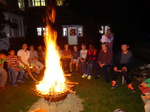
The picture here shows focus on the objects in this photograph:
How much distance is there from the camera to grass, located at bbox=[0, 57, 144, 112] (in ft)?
15.7

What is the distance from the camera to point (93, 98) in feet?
17.8

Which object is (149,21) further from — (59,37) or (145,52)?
(59,37)

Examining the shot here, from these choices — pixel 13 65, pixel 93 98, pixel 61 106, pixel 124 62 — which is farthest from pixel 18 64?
pixel 124 62

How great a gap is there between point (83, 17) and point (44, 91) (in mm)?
15360

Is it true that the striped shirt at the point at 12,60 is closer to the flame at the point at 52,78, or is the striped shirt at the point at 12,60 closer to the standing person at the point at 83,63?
the flame at the point at 52,78

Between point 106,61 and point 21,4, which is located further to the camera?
point 21,4

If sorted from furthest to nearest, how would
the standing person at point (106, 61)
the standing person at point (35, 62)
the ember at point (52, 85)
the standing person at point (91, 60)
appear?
the standing person at point (35, 62) → the standing person at point (91, 60) → the standing person at point (106, 61) → the ember at point (52, 85)

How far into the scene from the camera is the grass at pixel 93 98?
4.78 metres

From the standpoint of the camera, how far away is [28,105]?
498cm

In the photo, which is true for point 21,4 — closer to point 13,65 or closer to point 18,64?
point 18,64

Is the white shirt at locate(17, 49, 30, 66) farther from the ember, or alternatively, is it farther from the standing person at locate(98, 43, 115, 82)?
the standing person at locate(98, 43, 115, 82)

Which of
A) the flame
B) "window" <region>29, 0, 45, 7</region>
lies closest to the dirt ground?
the flame

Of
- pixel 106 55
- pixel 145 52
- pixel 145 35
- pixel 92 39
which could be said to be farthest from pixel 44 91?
pixel 145 35

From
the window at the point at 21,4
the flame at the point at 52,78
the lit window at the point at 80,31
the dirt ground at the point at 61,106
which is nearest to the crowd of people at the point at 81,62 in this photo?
the flame at the point at 52,78
